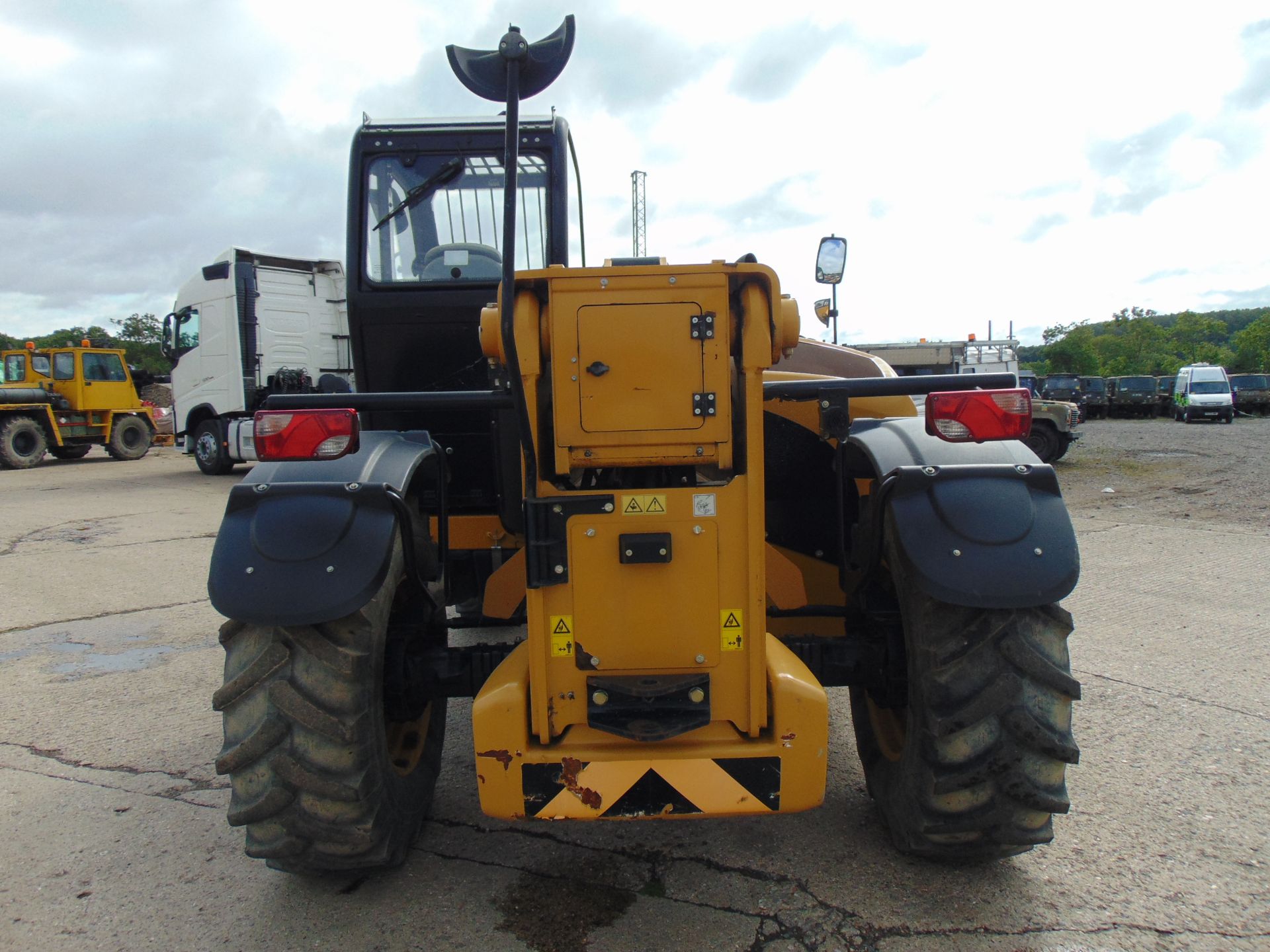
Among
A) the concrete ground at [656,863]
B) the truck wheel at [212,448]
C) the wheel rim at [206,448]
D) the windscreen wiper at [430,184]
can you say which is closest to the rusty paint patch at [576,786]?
the concrete ground at [656,863]

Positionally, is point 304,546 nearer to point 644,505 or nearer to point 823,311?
point 644,505

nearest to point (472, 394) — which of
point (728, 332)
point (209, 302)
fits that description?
point (728, 332)

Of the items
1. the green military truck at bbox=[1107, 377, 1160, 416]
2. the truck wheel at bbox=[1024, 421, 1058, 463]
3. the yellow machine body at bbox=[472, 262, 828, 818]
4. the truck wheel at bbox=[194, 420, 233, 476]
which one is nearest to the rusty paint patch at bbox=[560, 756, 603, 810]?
the yellow machine body at bbox=[472, 262, 828, 818]

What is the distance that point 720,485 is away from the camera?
7.02 ft

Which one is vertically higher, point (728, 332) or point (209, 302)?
point (209, 302)

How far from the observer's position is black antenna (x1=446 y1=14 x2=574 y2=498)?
72.9 inches

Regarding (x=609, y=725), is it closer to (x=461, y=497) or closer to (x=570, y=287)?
(x=570, y=287)

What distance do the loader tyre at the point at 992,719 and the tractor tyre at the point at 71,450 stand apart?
2389cm

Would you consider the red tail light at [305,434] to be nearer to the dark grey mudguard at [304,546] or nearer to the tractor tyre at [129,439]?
the dark grey mudguard at [304,546]

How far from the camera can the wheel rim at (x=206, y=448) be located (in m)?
16.7

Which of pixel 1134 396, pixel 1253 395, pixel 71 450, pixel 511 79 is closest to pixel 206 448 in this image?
pixel 71 450

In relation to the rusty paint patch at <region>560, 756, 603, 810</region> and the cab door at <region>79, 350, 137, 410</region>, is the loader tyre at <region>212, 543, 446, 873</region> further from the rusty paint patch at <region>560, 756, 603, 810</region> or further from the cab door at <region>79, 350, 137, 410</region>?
the cab door at <region>79, 350, 137, 410</region>

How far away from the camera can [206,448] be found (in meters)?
16.8

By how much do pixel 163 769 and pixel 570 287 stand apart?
9.22 ft
